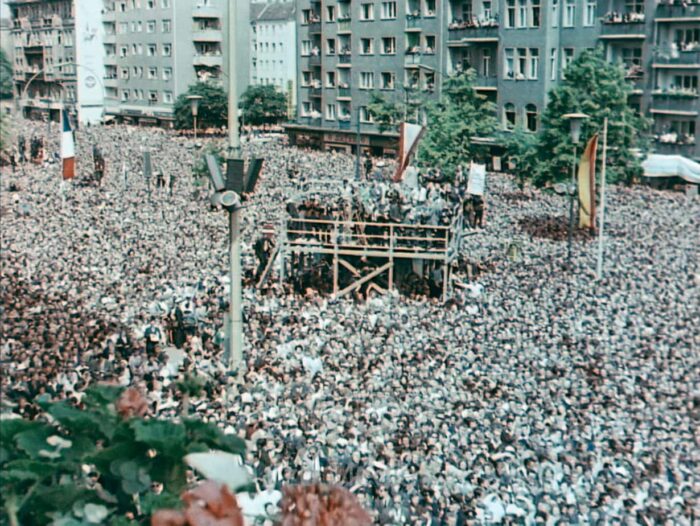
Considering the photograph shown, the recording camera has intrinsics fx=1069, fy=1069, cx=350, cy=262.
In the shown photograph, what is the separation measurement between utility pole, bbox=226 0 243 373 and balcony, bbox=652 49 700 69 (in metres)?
29.1

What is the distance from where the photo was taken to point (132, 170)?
48562 millimetres

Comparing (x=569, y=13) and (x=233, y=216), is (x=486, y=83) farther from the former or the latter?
(x=233, y=216)

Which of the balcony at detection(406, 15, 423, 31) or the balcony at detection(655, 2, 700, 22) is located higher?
the balcony at detection(406, 15, 423, 31)

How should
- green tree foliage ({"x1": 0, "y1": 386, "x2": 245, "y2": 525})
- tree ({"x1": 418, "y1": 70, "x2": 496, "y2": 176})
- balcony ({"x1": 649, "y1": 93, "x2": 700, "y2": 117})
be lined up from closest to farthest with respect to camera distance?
green tree foliage ({"x1": 0, "y1": 386, "x2": 245, "y2": 525}) → balcony ({"x1": 649, "y1": 93, "x2": 700, "y2": 117}) → tree ({"x1": 418, "y1": 70, "x2": 496, "y2": 176})

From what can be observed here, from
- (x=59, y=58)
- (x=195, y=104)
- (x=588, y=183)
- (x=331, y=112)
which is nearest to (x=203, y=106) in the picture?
(x=195, y=104)

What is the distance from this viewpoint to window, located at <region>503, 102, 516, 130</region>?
50.1 metres

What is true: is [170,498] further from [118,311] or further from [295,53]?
[295,53]

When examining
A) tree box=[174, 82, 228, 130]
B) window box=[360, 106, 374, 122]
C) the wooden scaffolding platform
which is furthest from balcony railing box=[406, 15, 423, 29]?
the wooden scaffolding platform

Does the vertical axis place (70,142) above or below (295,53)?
below

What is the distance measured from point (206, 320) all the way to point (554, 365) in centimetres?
747

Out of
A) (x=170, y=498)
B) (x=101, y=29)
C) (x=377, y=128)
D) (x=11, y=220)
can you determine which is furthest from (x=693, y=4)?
(x=170, y=498)

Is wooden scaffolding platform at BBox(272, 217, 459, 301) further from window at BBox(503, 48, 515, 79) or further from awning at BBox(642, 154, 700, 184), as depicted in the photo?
window at BBox(503, 48, 515, 79)

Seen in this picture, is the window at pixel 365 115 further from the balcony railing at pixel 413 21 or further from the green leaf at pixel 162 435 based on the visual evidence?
the green leaf at pixel 162 435

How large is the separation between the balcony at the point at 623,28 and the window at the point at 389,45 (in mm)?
13734
